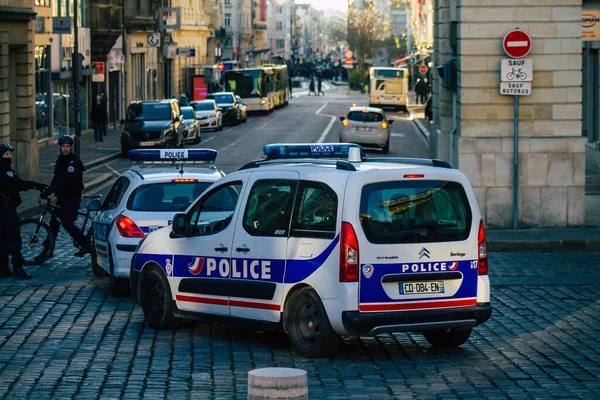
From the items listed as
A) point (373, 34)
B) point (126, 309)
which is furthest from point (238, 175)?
point (373, 34)

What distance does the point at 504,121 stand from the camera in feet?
71.4

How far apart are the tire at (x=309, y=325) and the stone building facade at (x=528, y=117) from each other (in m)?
10.8

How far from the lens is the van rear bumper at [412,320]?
1069cm

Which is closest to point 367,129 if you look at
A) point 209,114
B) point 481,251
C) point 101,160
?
point 101,160

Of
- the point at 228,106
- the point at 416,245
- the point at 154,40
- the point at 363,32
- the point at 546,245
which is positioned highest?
the point at 363,32

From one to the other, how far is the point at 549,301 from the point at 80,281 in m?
5.70

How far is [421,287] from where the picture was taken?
35.9 ft

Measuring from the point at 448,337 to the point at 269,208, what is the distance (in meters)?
1.91

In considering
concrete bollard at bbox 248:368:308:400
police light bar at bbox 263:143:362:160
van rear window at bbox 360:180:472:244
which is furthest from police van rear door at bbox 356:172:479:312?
concrete bollard at bbox 248:368:308:400

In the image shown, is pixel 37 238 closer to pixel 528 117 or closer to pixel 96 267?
pixel 96 267

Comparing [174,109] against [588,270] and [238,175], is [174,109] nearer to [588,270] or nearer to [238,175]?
[588,270]

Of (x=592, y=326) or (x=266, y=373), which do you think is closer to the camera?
(x=266, y=373)

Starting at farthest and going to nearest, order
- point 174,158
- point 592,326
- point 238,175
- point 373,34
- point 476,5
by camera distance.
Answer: point 373,34, point 476,5, point 174,158, point 592,326, point 238,175

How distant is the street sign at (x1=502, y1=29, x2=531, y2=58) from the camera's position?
21.1 metres
